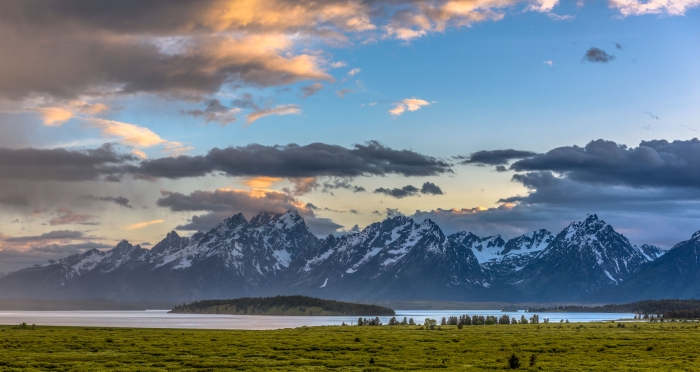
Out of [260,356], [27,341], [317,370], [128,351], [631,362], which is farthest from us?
[27,341]

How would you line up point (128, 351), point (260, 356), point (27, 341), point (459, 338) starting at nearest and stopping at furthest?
point (260, 356), point (128, 351), point (27, 341), point (459, 338)

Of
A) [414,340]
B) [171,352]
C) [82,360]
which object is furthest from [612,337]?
[82,360]

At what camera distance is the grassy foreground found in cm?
7400

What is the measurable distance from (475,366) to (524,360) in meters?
9.09

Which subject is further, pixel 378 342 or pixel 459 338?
pixel 459 338

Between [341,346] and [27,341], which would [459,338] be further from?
[27,341]

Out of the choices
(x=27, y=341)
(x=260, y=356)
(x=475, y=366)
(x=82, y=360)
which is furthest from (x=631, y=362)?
(x=27, y=341)

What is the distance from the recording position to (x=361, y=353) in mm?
90938

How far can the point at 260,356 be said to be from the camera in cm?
8681

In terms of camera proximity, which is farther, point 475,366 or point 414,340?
point 414,340

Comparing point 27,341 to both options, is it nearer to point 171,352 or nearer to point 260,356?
point 171,352

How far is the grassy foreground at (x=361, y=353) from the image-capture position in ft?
243

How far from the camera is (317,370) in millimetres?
70562

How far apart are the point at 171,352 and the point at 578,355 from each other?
50563 millimetres
